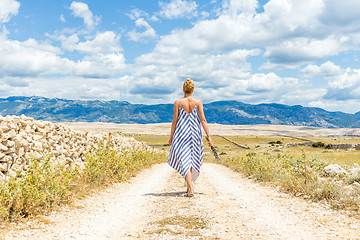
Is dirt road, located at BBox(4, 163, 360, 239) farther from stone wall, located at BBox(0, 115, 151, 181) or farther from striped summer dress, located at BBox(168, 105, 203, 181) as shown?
stone wall, located at BBox(0, 115, 151, 181)

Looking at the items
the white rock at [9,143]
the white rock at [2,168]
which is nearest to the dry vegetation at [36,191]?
the white rock at [2,168]

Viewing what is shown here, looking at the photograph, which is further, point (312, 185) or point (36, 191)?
point (312, 185)

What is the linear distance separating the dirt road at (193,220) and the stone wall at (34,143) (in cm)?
239

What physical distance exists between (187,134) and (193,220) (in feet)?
11.1

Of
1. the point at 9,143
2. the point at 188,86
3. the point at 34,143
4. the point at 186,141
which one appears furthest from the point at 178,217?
the point at 34,143

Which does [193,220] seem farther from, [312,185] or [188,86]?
[312,185]

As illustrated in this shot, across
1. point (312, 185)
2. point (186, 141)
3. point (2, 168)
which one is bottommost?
point (312, 185)

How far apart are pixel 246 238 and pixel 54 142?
37.3 feet

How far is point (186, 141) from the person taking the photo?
Result: 958 cm

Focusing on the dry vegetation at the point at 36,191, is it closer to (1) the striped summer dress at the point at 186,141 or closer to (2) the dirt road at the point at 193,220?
(2) the dirt road at the point at 193,220

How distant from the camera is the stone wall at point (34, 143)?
10250 millimetres

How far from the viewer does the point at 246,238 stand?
5.59 metres

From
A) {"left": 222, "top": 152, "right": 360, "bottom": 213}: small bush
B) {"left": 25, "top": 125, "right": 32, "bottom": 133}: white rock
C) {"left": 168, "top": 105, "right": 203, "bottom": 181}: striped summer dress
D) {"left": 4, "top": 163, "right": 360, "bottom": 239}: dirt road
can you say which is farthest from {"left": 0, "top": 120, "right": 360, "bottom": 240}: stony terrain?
{"left": 168, "top": 105, "right": 203, "bottom": 181}: striped summer dress

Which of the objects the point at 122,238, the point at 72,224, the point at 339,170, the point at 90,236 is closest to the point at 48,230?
the point at 72,224
